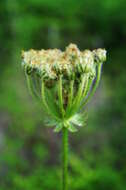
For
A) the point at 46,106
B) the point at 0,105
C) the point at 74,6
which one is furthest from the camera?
the point at 74,6

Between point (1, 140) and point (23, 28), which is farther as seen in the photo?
point (23, 28)

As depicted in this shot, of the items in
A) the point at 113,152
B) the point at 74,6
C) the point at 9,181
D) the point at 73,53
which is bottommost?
the point at 9,181

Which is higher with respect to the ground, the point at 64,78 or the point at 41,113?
the point at 64,78

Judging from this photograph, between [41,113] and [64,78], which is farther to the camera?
[41,113]

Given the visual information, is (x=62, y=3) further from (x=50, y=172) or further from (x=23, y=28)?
(x=50, y=172)

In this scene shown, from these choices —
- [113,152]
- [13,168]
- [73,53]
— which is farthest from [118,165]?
[73,53]
